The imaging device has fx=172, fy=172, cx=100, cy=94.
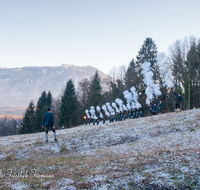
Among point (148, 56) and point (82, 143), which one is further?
point (148, 56)

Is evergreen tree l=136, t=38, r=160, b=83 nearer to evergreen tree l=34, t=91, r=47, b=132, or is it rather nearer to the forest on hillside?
the forest on hillside

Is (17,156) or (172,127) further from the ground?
(172,127)

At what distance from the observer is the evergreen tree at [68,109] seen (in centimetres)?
5594

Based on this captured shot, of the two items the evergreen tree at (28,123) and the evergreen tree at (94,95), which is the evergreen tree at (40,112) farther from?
the evergreen tree at (94,95)

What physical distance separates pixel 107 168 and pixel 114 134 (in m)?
8.34

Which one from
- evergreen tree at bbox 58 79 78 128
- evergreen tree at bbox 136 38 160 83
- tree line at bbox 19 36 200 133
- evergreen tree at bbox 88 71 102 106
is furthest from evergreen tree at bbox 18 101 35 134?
evergreen tree at bbox 136 38 160 83

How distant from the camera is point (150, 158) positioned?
699 centimetres

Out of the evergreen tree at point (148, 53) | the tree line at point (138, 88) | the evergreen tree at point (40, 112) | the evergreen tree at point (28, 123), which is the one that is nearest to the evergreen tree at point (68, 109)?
the tree line at point (138, 88)

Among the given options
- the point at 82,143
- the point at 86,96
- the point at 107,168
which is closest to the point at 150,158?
the point at 107,168

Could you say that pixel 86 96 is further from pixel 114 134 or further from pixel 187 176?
pixel 187 176

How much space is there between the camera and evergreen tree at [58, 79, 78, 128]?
184 feet

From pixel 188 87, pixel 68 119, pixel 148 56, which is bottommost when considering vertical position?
pixel 68 119

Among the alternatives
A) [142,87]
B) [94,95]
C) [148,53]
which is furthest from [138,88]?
[94,95]

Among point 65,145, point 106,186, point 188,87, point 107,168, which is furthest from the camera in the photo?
point 188,87
